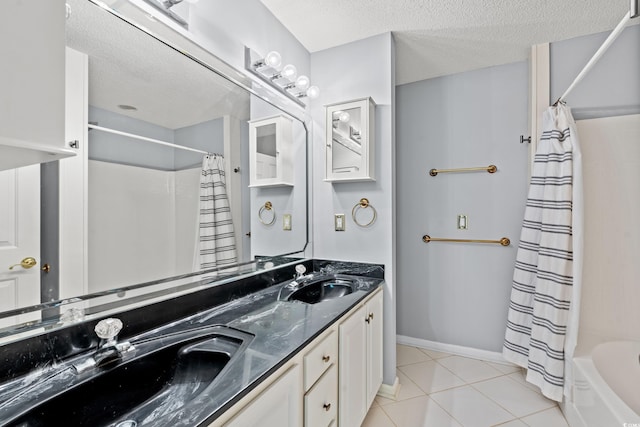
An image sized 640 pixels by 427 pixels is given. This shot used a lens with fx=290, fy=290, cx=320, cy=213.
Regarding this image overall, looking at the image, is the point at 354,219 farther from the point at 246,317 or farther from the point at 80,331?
the point at 80,331

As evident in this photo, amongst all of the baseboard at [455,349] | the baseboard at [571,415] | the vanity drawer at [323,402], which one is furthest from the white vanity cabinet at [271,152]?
the baseboard at [571,415]

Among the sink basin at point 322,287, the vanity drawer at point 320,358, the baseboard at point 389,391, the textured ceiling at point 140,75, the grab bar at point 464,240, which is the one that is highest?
the textured ceiling at point 140,75

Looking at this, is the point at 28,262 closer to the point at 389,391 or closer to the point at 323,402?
the point at 323,402

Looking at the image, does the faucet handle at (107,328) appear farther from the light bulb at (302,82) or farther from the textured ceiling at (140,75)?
the light bulb at (302,82)

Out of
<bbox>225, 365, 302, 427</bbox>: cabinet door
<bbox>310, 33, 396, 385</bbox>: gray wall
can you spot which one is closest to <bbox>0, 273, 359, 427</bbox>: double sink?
<bbox>225, 365, 302, 427</bbox>: cabinet door

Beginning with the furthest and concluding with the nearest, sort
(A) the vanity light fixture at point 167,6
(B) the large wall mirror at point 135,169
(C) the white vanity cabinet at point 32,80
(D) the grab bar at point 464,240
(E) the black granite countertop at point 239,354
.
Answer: (D) the grab bar at point 464,240 → (A) the vanity light fixture at point 167,6 → (B) the large wall mirror at point 135,169 → (E) the black granite countertop at point 239,354 → (C) the white vanity cabinet at point 32,80

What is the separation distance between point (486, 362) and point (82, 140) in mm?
2947

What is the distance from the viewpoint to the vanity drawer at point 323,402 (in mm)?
998

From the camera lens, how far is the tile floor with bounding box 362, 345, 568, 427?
1718 millimetres

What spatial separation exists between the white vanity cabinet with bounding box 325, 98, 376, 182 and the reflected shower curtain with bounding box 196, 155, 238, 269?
2.57ft

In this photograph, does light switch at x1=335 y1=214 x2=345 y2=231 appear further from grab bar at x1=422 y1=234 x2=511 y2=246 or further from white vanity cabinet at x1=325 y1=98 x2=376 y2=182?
grab bar at x1=422 y1=234 x2=511 y2=246

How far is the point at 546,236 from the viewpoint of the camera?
1885mm

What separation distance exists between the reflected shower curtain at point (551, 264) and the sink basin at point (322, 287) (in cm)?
124

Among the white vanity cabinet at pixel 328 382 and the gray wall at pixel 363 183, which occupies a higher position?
the gray wall at pixel 363 183
